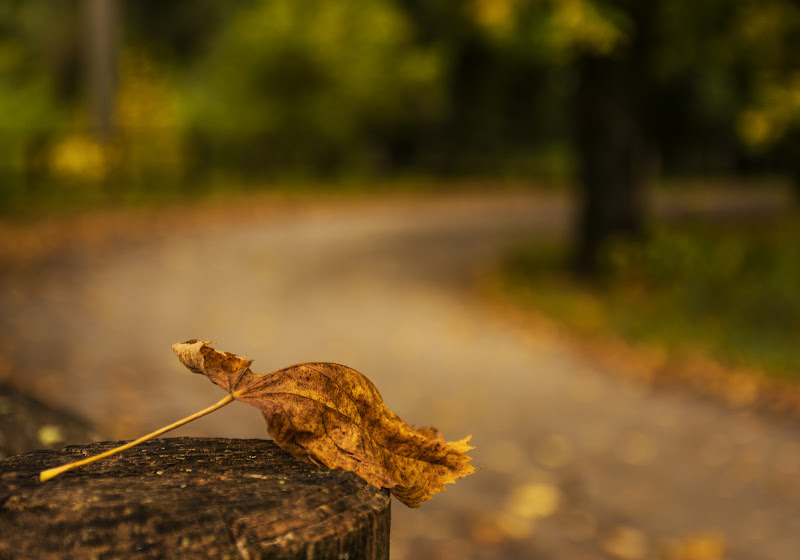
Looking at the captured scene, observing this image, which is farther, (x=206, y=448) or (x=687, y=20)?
(x=687, y=20)

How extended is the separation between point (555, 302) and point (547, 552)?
5.55m

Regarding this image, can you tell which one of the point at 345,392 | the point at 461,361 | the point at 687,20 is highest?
the point at 687,20

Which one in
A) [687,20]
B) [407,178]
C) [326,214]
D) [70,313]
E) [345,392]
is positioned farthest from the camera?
[407,178]

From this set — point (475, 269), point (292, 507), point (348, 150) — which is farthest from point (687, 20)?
point (348, 150)

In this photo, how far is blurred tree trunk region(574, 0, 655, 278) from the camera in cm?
1030

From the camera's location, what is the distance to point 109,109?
49.9 feet

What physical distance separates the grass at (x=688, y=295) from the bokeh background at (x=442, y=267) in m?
0.05

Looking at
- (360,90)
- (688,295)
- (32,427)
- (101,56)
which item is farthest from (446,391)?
(360,90)

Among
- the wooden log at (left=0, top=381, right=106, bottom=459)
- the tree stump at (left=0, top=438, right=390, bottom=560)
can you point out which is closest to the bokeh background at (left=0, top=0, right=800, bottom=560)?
the wooden log at (left=0, top=381, right=106, bottom=459)

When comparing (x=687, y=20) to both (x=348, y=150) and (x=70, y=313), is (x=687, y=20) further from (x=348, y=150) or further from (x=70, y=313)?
(x=348, y=150)

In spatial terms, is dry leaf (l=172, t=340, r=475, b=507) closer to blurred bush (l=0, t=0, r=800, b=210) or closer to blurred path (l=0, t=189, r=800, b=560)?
blurred path (l=0, t=189, r=800, b=560)

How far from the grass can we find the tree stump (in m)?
6.95

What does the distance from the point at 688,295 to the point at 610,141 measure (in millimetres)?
2227

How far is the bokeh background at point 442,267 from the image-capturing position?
505cm
